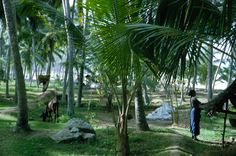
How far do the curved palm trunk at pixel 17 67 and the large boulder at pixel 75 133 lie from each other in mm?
1328

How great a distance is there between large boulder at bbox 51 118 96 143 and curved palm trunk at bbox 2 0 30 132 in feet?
4.36

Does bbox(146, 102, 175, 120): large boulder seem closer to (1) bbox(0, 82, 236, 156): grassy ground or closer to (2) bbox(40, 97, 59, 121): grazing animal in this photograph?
(2) bbox(40, 97, 59, 121): grazing animal

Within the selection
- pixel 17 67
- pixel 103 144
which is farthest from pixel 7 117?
pixel 103 144

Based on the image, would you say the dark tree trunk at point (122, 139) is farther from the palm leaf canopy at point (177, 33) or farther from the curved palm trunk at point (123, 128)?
the palm leaf canopy at point (177, 33)

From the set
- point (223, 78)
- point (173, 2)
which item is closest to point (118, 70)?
point (173, 2)

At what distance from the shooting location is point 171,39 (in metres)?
4.45

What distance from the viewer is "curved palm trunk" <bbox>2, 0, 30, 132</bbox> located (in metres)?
11.4

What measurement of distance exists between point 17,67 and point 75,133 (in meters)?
2.71

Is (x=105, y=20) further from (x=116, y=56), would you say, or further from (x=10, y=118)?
(x=10, y=118)

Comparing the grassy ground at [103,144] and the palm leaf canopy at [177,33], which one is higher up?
the palm leaf canopy at [177,33]

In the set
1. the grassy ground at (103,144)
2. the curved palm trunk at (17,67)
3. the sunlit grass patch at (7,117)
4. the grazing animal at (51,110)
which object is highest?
the curved palm trunk at (17,67)

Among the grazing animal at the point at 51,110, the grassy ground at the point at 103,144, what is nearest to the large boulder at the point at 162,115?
the grazing animal at the point at 51,110

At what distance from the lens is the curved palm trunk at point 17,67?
37.6ft

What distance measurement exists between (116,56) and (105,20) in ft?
2.80
